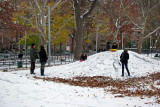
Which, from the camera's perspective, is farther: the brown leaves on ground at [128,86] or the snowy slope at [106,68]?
the snowy slope at [106,68]

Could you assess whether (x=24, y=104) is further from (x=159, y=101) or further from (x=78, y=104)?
(x=159, y=101)

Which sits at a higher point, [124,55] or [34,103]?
[124,55]

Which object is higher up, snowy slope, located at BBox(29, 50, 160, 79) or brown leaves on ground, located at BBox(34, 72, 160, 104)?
snowy slope, located at BBox(29, 50, 160, 79)

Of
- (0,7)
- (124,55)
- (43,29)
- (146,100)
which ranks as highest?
(0,7)

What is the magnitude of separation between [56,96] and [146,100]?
10.7 feet

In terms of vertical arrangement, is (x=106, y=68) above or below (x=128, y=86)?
above

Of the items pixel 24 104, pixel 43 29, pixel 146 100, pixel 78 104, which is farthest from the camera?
pixel 43 29

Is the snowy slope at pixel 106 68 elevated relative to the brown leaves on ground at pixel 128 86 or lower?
elevated

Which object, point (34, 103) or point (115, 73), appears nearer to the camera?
point (34, 103)

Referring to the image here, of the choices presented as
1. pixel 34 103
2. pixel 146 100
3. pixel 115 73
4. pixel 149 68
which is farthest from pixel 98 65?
pixel 34 103

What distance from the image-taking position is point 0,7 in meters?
25.4

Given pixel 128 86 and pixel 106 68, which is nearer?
pixel 128 86

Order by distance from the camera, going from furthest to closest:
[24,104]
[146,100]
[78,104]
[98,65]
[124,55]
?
[98,65] → [124,55] → [146,100] → [78,104] → [24,104]

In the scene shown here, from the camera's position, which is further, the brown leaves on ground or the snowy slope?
the snowy slope
